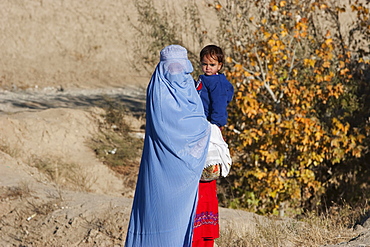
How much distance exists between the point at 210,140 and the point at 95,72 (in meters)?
13.4

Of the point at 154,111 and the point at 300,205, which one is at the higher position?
the point at 154,111

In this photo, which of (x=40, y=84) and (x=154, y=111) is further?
(x=40, y=84)

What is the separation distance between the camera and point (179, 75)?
131 inches

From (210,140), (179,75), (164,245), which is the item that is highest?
(179,75)

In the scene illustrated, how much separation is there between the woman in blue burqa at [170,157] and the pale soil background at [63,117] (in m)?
1.64

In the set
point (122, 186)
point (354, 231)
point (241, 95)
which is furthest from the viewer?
point (122, 186)

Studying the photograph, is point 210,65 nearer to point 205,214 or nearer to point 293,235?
point 205,214

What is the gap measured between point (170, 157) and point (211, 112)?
0.50 meters

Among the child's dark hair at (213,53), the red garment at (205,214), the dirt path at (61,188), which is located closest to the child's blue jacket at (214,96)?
the child's dark hair at (213,53)

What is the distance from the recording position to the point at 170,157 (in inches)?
131

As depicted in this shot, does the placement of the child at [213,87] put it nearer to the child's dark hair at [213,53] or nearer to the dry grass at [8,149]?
the child's dark hair at [213,53]

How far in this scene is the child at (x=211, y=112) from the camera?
142 inches

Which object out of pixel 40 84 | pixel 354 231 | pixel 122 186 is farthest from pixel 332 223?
pixel 40 84

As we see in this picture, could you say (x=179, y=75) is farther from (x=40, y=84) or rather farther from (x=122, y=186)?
(x=40, y=84)
